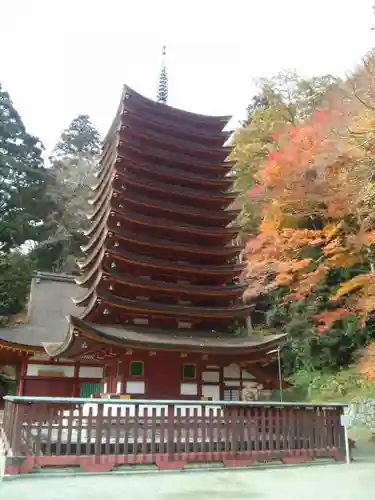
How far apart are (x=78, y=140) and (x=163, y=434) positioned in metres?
38.1

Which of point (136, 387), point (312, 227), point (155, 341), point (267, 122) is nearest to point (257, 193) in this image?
point (312, 227)

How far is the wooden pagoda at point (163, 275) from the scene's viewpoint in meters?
11.9

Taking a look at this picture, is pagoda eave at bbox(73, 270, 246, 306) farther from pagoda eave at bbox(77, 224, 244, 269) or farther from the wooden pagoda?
pagoda eave at bbox(77, 224, 244, 269)

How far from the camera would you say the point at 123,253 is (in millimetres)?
12945

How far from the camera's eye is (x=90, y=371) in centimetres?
1617

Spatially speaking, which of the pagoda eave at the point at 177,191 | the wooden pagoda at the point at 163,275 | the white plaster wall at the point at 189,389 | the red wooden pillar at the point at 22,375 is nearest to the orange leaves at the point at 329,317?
the wooden pagoda at the point at 163,275

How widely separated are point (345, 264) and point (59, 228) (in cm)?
1988

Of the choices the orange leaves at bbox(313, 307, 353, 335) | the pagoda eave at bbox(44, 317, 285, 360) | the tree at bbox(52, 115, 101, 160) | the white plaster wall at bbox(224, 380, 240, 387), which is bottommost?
the white plaster wall at bbox(224, 380, 240, 387)

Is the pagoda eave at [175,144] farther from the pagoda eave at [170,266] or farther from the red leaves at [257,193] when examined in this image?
the red leaves at [257,193]

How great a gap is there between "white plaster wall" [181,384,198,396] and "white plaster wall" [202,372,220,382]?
0.42 metres

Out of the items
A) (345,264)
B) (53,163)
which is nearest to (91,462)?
(345,264)

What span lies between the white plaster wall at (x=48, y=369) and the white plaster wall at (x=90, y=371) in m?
0.36

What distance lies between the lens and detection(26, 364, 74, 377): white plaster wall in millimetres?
15859

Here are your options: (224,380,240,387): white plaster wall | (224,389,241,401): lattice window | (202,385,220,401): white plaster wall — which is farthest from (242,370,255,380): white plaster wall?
(202,385,220,401): white plaster wall
